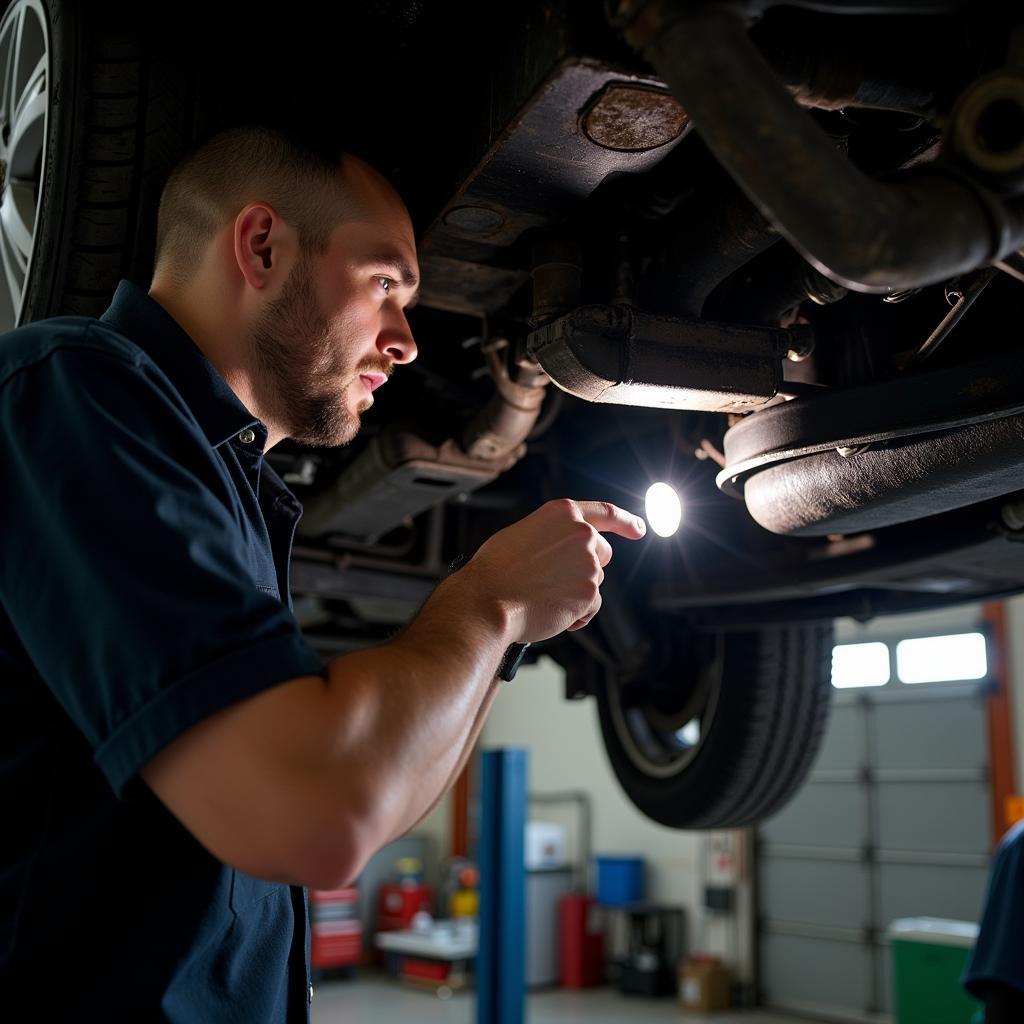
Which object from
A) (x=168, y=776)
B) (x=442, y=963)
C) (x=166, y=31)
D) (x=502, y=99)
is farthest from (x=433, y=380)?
(x=442, y=963)

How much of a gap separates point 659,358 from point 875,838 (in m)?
7.88

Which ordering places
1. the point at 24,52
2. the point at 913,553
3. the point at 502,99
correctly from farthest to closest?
the point at 913,553
the point at 24,52
the point at 502,99

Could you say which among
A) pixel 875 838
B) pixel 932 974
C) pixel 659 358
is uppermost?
pixel 659 358

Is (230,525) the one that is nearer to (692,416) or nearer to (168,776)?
(168,776)

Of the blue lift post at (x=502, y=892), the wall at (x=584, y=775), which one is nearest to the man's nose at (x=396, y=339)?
the blue lift post at (x=502, y=892)

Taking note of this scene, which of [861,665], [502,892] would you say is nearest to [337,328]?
[502,892]

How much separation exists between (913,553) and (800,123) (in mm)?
1251

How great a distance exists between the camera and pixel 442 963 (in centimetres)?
986

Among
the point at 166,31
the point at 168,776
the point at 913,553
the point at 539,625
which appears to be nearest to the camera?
the point at 168,776

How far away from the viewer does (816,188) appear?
76 cm

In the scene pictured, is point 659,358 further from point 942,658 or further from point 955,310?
point 942,658

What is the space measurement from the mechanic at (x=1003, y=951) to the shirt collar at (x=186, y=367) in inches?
97.5

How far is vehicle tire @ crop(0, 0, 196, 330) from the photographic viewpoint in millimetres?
1438

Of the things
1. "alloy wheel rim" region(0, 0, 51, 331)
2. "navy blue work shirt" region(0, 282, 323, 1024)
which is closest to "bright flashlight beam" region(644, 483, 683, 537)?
"navy blue work shirt" region(0, 282, 323, 1024)
